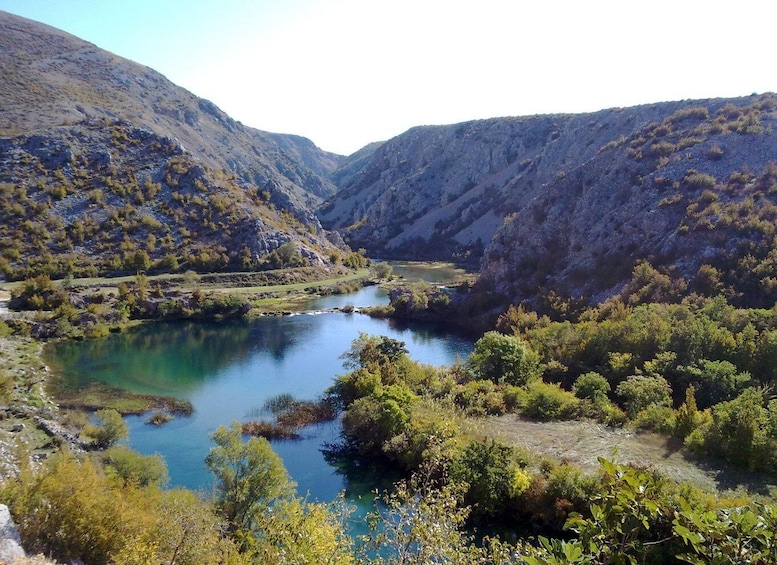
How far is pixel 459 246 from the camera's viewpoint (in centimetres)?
13862

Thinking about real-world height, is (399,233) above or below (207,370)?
above

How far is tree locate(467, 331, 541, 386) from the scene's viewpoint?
39.5 m

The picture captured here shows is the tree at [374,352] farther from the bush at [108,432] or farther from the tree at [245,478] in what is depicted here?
the bush at [108,432]

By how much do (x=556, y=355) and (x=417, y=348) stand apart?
749 inches

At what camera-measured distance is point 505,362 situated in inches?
1572

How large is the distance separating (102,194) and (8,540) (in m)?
86.7

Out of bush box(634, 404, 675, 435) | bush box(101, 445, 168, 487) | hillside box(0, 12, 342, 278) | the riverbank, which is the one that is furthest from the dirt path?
hillside box(0, 12, 342, 278)

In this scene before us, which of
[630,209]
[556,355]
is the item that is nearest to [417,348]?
[556,355]

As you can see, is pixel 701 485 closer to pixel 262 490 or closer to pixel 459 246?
pixel 262 490

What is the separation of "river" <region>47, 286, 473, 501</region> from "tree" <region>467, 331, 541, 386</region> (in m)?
12.1

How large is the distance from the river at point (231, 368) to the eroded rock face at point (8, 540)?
1223 centimetres

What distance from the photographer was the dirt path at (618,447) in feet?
Answer: 77.9

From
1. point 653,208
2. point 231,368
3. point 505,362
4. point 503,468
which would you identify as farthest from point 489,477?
point 653,208

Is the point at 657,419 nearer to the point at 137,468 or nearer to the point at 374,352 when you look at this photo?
the point at 374,352
